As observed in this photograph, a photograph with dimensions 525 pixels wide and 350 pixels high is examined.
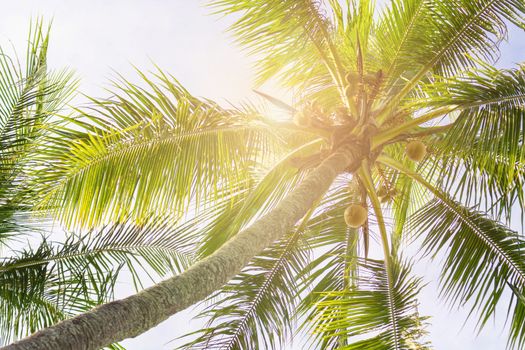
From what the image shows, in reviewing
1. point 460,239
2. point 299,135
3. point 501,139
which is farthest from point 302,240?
point 501,139

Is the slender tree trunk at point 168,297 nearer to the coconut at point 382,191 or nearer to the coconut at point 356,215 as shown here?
the coconut at point 356,215

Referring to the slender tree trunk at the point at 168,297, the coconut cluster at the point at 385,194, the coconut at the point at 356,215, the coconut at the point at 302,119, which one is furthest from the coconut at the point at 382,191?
the slender tree trunk at the point at 168,297

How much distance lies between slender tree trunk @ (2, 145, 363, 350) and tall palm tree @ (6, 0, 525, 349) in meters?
0.26

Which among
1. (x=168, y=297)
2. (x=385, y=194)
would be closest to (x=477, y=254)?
(x=385, y=194)

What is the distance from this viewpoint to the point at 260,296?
5.78m

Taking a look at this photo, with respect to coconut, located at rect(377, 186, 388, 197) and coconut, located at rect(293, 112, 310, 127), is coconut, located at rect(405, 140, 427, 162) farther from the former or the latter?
coconut, located at rect(293, 112, 310, 127)

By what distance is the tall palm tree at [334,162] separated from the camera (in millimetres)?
4812

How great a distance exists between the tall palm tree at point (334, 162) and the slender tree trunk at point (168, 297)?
0.26 m

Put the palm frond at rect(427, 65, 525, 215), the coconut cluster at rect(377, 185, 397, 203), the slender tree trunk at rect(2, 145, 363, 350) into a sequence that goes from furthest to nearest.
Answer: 1. the coconut cluster at rect(377, 185, 397, 203)
2. the palm frond at rect(427, 65, 525, 215)
3. the slender tree trunk at rect(2, 145, 363, 350)

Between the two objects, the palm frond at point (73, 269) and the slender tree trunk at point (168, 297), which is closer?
the slender tree trunk at point (168, 297)

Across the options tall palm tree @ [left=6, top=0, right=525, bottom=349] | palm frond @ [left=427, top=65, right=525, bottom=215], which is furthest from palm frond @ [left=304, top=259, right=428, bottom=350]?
palm frond @ [left=427, top=65, right=525, bottom=215]

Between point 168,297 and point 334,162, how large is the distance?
2.41 m

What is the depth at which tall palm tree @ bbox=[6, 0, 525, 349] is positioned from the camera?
15.8 ft

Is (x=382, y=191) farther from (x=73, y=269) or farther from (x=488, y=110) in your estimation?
(x=73, y=269)
